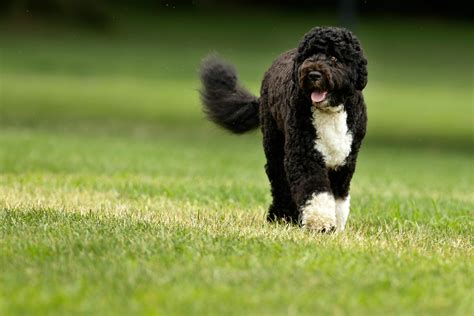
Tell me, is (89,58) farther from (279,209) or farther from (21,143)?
(279,209)

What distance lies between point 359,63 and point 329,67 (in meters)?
0.34

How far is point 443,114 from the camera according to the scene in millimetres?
30609

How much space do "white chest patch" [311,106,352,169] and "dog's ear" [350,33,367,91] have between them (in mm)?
255

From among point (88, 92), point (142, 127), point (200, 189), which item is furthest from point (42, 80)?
point (200, 189)

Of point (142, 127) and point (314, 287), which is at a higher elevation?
point (314, 287)

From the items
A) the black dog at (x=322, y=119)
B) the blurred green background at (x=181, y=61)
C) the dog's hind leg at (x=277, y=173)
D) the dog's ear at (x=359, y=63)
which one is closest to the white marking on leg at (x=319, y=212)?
the black dog at (x=322, y=119)

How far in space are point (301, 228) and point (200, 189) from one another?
3.64m

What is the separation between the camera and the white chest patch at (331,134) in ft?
26.9

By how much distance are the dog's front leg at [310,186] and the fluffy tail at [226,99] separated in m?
1.60

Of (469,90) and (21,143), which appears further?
(469,90)

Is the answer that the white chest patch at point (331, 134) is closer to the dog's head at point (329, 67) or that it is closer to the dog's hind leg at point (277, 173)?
the dog's head at point (329, 67)

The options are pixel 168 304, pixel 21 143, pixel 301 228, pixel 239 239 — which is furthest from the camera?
pixel 21 143

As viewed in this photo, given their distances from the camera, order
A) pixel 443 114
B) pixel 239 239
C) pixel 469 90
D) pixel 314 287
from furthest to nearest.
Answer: pixel 469 90, pixel 443 114, pixel 239 239, pixel 314 287

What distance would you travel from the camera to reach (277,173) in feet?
30.5
